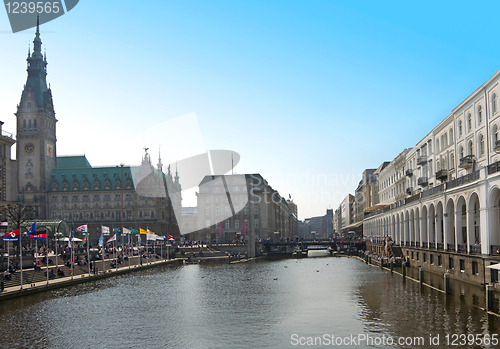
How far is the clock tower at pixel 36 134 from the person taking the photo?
539ft

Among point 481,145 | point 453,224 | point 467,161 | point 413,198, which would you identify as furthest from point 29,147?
point 481,145

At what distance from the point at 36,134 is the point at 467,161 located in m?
146

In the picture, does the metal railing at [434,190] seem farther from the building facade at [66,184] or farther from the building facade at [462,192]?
the building facade at [66,184]

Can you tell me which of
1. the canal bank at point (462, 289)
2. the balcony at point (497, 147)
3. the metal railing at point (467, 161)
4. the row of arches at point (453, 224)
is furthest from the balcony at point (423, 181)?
the balcony at point (497, 147)

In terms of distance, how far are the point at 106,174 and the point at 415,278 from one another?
14096 cm

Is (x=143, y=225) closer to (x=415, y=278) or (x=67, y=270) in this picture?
(x=67, y=270)

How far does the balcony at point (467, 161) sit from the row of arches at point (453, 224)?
597 centimetres

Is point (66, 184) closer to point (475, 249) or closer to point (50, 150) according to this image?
point (50, 150)

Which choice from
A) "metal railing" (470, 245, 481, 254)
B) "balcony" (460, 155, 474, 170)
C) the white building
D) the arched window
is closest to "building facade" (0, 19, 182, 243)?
the white building

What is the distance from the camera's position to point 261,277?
7575 centimetres

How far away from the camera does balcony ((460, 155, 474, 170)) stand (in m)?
63.6

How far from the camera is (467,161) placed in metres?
63.9

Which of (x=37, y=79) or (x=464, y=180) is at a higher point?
(x=37, y=79)

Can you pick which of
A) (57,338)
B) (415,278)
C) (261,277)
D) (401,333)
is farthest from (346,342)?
(261,277)
